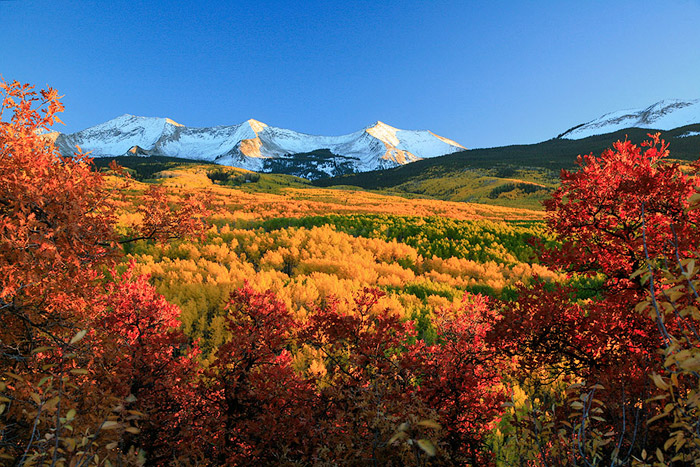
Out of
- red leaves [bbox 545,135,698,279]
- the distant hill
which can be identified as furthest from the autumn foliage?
the distant hill

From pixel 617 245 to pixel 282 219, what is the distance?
50.8 ft

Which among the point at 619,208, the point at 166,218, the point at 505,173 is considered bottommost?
the point at 166,218

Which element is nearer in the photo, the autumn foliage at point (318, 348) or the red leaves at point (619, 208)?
the autumn foliage at point (318, 348)

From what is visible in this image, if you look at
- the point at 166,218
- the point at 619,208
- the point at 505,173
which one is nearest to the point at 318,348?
the point at 166,218

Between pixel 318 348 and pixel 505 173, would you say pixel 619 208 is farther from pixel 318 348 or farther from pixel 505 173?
pixel 505 173

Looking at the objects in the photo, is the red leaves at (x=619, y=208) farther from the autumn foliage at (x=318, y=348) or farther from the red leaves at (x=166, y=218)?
the red leaves at (x=166, y=218)

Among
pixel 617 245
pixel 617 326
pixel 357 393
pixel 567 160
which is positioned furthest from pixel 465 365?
pixel 567 160

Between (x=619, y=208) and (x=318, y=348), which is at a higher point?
(x=619, y=208)

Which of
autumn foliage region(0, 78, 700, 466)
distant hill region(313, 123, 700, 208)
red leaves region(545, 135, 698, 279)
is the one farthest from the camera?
distant hill region(313, 123, 700, 208)

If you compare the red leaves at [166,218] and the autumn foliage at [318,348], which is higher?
the red leaves at [166,218]

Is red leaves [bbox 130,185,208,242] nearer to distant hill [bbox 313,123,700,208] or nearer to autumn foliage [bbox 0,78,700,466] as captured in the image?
autumn foliage [bbox 0,78,700,466]

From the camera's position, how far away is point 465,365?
9.73 ft

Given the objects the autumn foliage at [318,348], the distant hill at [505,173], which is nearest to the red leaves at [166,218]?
the autumn foliage at [318,348]

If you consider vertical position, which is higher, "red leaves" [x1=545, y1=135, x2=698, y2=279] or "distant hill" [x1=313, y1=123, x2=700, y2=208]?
"distant hill" [x1=313, y1=123, x2=700, y2=208]
